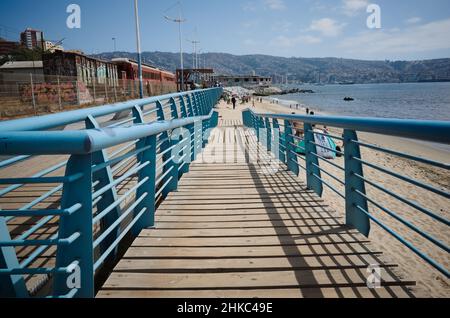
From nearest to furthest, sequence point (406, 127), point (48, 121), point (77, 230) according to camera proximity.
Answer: point (77, 230), point (48, 121), point (406, 127)

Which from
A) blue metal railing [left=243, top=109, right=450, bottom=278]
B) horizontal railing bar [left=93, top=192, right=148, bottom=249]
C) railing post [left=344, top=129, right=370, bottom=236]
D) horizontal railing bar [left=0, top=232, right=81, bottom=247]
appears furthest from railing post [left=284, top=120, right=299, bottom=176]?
horizontal railing bar [left=0, top=232, right=81, bottom=247]

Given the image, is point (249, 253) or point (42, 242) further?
point (249, 253)

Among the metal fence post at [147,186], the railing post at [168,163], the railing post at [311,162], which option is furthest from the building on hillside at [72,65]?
the metal fence post at [147,186]

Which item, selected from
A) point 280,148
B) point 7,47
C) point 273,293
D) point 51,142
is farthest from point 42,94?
point 7,47

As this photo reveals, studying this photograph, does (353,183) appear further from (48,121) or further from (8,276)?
(8,276)

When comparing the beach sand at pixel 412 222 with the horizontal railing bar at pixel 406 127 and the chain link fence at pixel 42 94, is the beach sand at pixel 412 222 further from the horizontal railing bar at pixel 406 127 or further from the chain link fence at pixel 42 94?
the chain link fence at pixel 42 94

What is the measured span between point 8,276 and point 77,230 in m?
0.37

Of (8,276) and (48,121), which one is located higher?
(48,121)

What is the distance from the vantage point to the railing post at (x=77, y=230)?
1.66 meters

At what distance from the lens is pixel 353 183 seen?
3207mm

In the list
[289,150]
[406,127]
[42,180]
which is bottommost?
[289,150]

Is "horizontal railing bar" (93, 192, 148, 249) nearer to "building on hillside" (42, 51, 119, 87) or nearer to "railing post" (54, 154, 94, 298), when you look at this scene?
"railing post" (54, 154, 94, 298)

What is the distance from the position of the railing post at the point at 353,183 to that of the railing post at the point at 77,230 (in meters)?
2.43

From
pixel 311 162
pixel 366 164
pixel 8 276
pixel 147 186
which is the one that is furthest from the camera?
pixel 311 162
